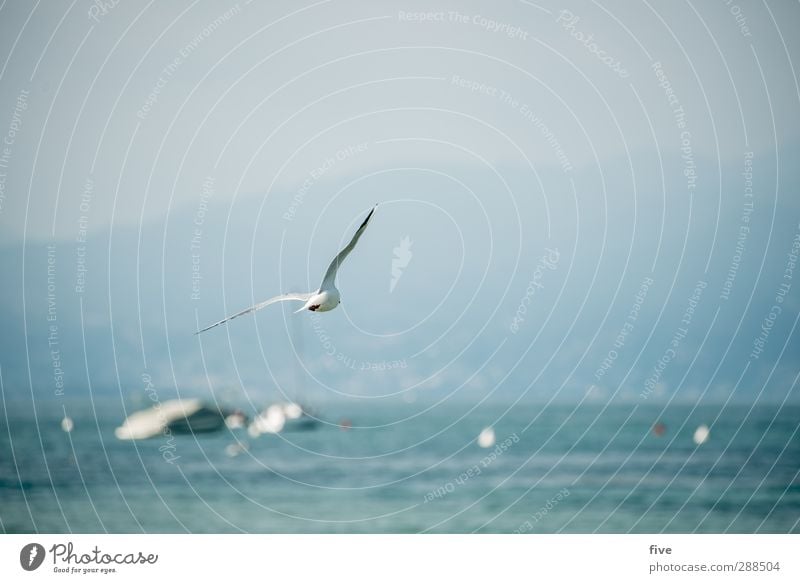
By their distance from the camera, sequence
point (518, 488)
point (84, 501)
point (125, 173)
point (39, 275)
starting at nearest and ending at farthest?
point (125, 173), point (39, 275), point (84, 501), point (518, 488)

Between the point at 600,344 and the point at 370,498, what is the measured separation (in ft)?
47.1

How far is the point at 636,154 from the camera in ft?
40.2

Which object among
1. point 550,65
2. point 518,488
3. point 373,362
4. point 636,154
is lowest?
point 518,488

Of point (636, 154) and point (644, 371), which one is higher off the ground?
point (636, 154)

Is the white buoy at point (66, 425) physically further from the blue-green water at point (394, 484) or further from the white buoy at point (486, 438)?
the white buoy at point (486, 438)

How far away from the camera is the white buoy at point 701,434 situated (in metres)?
26.1

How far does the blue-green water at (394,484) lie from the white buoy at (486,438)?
52 centimetres

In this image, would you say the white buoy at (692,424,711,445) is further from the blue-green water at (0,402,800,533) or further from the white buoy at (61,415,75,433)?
the white buoy at (61,415,75,433)

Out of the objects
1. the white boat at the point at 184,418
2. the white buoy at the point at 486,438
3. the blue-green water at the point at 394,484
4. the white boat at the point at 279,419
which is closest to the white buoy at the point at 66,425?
the blue-green water at the point at 394,484

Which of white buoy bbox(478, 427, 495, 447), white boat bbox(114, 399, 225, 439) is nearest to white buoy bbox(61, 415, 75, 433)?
white boat bbox(114, 399, 225, 439)

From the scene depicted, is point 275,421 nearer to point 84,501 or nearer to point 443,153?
point 84,501

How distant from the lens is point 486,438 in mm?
30812

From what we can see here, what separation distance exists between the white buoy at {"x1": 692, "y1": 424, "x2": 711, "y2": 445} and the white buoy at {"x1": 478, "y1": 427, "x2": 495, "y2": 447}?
18.3ft
